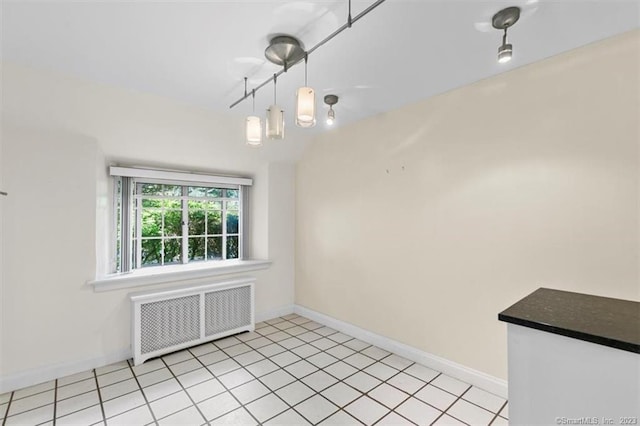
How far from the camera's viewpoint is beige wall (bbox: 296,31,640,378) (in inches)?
67.4

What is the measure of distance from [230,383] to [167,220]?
2060 mm

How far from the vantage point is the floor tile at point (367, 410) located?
1917mm

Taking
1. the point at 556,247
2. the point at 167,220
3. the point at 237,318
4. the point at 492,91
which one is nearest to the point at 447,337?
the point at 556,247

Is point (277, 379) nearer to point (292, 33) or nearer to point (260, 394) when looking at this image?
point (260, 394)

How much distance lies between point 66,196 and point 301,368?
251cm

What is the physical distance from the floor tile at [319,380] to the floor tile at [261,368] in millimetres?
344

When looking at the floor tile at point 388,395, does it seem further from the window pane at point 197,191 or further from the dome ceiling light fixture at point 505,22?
the window pane at point 197,191

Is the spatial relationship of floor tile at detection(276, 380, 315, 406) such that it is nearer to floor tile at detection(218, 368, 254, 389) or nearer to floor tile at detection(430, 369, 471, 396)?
floor tile at detection(218, 368, 254, 389)

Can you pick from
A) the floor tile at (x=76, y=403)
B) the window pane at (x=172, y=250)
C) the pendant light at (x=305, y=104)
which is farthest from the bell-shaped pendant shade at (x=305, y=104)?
the window pane at (x=172, y=250)

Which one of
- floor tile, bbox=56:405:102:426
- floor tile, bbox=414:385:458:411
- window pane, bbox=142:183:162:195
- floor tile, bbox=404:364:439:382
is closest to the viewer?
floor tile, bbox=56:405:102:426

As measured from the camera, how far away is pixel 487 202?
7.26ft

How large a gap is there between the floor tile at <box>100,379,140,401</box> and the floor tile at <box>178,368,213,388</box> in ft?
1.09

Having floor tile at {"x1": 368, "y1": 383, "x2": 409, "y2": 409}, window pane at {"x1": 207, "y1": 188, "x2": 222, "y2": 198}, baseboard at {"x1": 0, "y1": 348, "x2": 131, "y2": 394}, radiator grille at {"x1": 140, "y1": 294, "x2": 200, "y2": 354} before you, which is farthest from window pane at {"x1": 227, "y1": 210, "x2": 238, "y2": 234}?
floor tile at {"x1": 368, "y1": 383, "x2": 409, "y2": 409}

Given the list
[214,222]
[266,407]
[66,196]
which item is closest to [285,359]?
[266,407]
